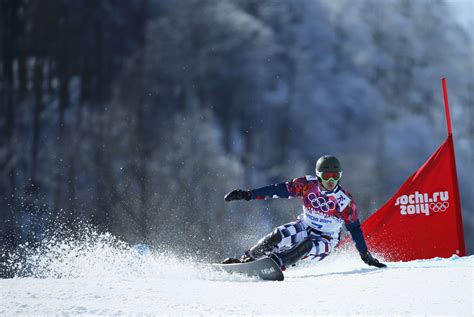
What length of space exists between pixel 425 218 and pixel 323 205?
0.95 meters

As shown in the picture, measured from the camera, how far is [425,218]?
4.76 meters

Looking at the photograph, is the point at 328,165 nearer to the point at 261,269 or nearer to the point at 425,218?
the point at 261,269

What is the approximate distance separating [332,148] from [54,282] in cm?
1621

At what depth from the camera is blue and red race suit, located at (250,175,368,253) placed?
4.39 meters

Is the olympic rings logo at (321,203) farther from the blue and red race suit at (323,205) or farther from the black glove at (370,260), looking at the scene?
the black glove at (370,260)

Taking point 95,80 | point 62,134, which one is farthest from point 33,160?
point 95,80

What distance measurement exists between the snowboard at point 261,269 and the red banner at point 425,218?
1.24m

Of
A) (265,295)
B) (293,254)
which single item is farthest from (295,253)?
(265,295)

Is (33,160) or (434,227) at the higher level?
(434,227)

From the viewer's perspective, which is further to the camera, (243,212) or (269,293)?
(243,212)

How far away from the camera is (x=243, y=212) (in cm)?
1755

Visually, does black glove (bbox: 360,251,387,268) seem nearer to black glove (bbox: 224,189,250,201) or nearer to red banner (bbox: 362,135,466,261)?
red banner (bbox: 362,135,466,261)

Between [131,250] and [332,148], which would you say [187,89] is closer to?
[332,148]

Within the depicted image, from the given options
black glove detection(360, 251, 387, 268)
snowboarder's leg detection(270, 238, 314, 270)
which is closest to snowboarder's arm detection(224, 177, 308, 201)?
snowboarder's leg detection(270, 238, 314, 270)
